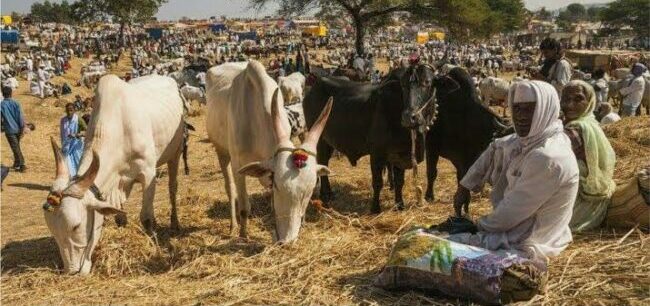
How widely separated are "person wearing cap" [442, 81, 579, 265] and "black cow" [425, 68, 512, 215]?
2.93 metres

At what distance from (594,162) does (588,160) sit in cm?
5

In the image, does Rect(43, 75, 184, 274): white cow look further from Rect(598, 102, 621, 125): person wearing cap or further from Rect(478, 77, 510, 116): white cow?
Rect(478, 77, 510, 116): white cow

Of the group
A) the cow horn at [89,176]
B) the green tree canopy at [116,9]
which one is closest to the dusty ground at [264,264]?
the cow horn at [89,176]

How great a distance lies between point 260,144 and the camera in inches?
214

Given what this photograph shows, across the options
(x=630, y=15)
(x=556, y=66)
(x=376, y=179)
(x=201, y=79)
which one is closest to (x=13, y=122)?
(x=376, y=179)

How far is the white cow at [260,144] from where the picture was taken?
4.39m

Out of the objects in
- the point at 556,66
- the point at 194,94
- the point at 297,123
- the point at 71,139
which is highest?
the point at 556,66

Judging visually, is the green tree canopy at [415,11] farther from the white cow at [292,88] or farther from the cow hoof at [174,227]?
the cow hoof at [174,227]

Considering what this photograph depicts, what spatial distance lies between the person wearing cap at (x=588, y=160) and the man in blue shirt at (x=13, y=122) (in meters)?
10.8

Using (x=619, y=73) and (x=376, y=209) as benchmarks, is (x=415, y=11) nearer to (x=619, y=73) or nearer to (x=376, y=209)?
(x=619, y=73)

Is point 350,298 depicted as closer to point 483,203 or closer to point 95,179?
point 95,179

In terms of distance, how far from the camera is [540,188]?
337 centimetres

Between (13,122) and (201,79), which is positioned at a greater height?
(13,122)

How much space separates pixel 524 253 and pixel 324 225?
7.97 feet
